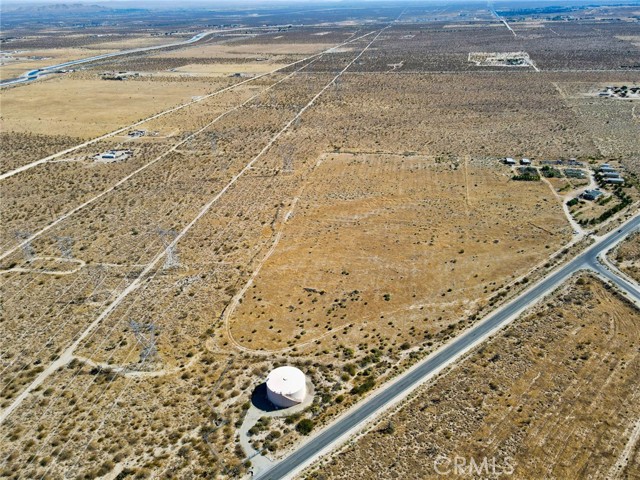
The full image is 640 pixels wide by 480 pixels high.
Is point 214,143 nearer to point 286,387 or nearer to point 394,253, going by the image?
point 394,253

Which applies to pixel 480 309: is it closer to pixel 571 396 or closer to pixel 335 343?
pixel 571 396

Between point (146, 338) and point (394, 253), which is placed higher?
point (394, 253)

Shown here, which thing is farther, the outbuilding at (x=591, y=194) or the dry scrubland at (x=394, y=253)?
the outbuilding at (x=591, y=194)

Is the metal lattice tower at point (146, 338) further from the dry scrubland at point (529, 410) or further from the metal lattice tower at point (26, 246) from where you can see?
the metal lattice tower at point (26, 246)

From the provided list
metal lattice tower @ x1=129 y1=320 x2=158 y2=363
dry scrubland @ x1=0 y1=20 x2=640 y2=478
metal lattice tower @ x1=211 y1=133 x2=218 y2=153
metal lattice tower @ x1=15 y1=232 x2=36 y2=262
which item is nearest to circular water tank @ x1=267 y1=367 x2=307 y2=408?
dry scrubland @ x1=0 y1=20 x2=640 y2=478

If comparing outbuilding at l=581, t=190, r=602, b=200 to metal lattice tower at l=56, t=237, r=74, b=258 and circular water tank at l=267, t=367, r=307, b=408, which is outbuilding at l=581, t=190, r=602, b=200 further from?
metal lattice tower at l=56, t=237, r=74, b=258

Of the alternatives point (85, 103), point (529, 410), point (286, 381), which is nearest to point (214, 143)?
point (85, 103)

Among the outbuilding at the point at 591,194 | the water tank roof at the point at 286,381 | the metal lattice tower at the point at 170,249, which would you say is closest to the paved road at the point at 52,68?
the metal lattice tower at the point at 170,249
